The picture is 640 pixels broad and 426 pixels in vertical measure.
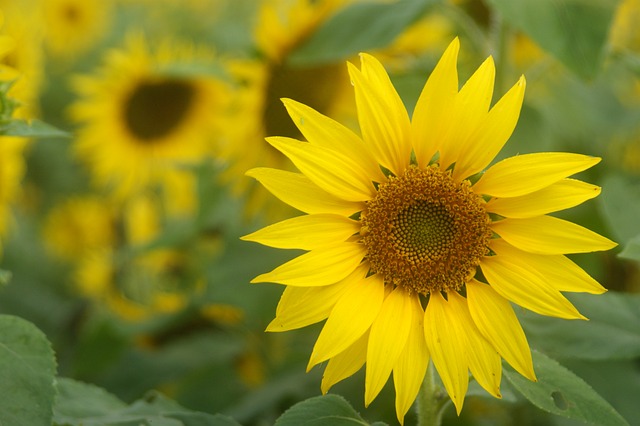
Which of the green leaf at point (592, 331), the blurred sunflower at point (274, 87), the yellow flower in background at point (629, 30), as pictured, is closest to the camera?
the green leaf at point (592, 331)

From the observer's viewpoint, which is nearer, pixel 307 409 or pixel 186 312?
pixel 307 409

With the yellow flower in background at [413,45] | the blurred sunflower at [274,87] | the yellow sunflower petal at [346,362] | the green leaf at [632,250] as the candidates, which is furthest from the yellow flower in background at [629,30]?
the yellow sunflower petal at [346,362]

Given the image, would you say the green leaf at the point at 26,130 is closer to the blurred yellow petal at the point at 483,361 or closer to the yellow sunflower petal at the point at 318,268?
the yellow sunflower petal at the point at 318,268

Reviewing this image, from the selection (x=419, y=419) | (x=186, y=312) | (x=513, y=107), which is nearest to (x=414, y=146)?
(x=513, y=107)

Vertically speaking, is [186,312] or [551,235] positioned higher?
[551,235]

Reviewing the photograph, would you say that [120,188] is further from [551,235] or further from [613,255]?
[551,235]

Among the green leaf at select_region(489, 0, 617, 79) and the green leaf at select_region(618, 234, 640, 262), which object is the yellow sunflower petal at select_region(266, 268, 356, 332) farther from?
the green leaf at select_region(489, 0, 617, 79)

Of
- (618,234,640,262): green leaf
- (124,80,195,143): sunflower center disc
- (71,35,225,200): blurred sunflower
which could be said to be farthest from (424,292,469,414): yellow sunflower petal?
(124,80,195,143): sunflower center disc

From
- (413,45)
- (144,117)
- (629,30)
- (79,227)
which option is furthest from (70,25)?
(629,30)
